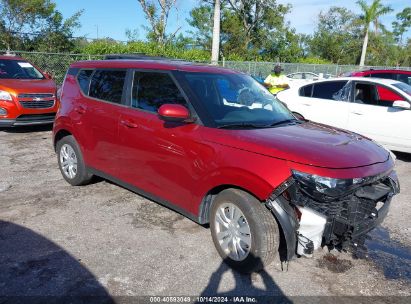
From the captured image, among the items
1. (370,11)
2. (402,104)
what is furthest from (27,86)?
(370,11)

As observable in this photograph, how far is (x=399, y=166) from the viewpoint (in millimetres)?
7371

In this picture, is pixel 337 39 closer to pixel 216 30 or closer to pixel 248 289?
pixel 216 30

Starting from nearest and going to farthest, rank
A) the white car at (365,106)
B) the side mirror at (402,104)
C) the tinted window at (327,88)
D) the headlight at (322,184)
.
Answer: the headlight at (322,184)
the side mirror at (402,104)
the white car at (365,106)
the tinted window at (327,88)

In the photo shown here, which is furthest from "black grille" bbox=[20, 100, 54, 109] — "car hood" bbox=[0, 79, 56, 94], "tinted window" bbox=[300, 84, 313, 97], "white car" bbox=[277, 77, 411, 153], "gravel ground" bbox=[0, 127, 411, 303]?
"tinted window" bbox=[300, 84, 313, 97]

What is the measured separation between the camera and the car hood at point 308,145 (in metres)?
3.09

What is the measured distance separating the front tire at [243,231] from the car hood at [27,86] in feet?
22.9

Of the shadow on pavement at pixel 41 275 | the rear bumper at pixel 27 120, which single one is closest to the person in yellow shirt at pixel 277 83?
the rear bumper at pixel 27 120

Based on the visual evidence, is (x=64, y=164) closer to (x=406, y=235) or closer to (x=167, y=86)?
(x=167, y=86)

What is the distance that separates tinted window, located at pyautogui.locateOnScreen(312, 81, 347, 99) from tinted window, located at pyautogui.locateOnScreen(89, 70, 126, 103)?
5.16m

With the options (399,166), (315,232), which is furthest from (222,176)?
(399,166)

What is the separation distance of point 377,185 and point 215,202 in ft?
4.82

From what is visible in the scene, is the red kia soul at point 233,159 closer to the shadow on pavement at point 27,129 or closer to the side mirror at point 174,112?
the side mirror at point 174,112

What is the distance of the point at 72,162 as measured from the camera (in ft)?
18.0

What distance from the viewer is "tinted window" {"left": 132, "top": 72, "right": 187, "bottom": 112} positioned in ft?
13.1
